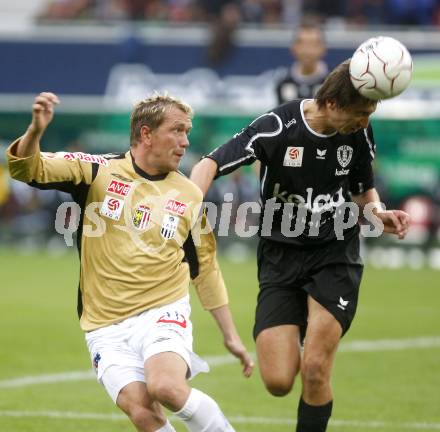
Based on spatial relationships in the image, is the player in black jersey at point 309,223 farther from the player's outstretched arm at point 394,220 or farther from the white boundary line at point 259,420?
the white boundary line at point 259,420

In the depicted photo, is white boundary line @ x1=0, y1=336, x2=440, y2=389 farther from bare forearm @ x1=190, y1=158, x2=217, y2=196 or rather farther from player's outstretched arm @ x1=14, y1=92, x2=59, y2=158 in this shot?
player's outstretched arm @ x1=14, y1=92, x2=59, y2=158

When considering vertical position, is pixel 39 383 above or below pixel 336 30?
below

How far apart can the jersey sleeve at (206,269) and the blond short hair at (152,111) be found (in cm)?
61

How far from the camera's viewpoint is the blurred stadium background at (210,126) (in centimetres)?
1159

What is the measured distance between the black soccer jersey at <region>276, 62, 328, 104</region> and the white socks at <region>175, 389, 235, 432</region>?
19.5 feet

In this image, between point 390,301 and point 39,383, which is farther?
point 390,301

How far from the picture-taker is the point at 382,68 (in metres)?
6.59

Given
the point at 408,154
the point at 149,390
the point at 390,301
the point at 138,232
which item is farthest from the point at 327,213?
the point at 408,154

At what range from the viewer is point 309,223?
720cm

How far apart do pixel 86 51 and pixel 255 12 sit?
12.3 ft

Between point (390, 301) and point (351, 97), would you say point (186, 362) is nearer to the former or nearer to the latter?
point (351, 97)

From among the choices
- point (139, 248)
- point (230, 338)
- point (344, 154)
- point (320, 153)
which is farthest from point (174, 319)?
point (344, 154)

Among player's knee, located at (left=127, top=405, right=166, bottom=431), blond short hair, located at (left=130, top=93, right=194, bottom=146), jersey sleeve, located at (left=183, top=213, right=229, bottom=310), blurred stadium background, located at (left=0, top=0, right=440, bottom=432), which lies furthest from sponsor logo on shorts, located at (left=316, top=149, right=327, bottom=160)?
blurred stadium background, located at (left=0, top=0, right=440, bottom=432)

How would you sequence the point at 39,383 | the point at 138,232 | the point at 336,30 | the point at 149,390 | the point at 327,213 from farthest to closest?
1. the point at 336,30
2. the point at 39,383
3. the point at 327,213
4. the point at 138,232
5. the point at 149,390
